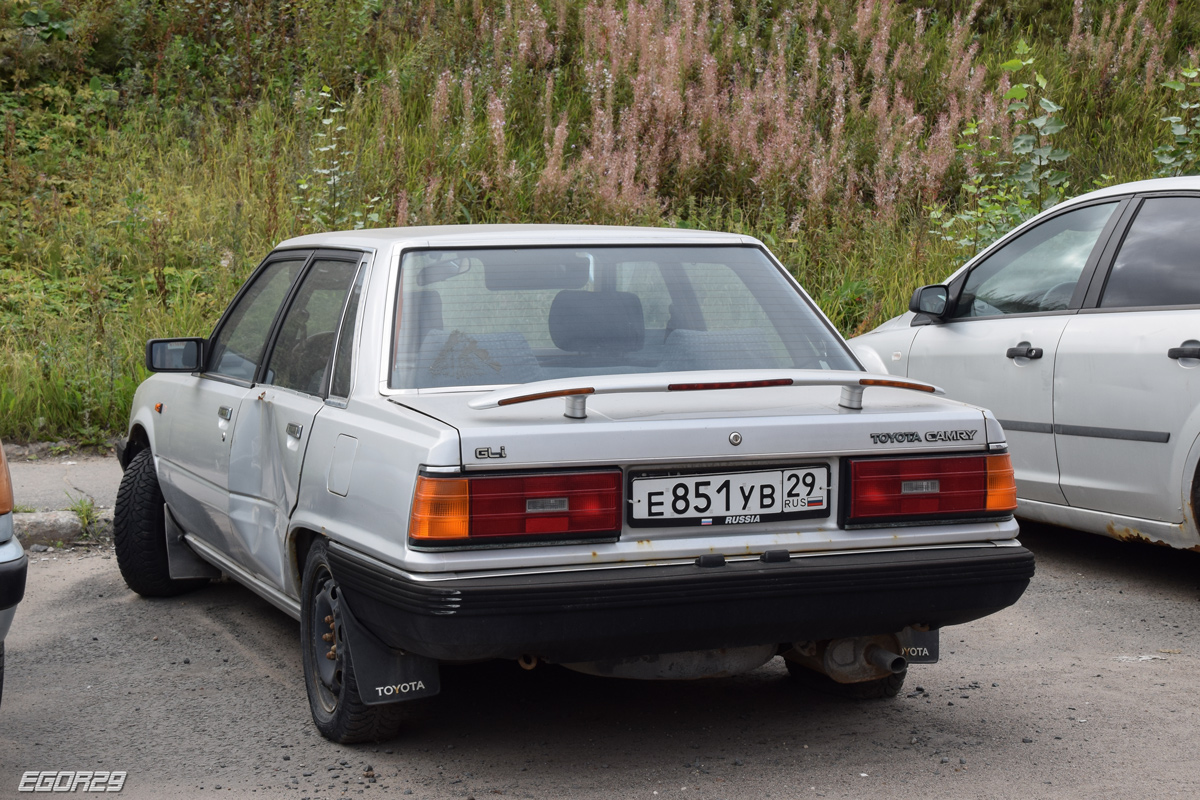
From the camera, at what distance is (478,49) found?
43.8 ft

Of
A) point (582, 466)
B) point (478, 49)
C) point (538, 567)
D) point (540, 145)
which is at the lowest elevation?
point (538, 567)

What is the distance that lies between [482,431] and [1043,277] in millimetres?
3864

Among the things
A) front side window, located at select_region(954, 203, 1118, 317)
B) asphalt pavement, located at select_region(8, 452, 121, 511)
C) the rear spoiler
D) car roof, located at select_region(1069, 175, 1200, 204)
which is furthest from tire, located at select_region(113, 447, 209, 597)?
car roof, located at select_region(1069, 175, 1200, 204)

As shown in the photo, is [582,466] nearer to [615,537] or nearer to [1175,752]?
[615,537]

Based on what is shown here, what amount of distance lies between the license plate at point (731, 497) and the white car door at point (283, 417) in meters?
1.14

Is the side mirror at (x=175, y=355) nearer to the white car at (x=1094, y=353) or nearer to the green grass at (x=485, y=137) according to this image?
the white car at (x=1094, y=353)

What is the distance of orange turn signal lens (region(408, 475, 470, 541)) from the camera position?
3096 millimetres

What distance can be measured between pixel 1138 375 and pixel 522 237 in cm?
282

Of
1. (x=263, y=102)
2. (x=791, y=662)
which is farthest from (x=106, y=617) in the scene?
(x=263, y=102)

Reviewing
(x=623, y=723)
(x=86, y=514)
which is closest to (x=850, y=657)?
(x=623, y=723)

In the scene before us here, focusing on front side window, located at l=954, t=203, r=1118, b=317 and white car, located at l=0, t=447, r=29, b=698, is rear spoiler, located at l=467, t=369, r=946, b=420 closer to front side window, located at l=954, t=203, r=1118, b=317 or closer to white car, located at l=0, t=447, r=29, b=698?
white car, located at l=0, t=447, r=29, b=698

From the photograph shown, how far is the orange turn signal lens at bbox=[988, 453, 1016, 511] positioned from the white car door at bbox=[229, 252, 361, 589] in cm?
193

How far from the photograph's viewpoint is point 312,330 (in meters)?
4.20

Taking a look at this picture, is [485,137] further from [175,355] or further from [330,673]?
[330,673]
